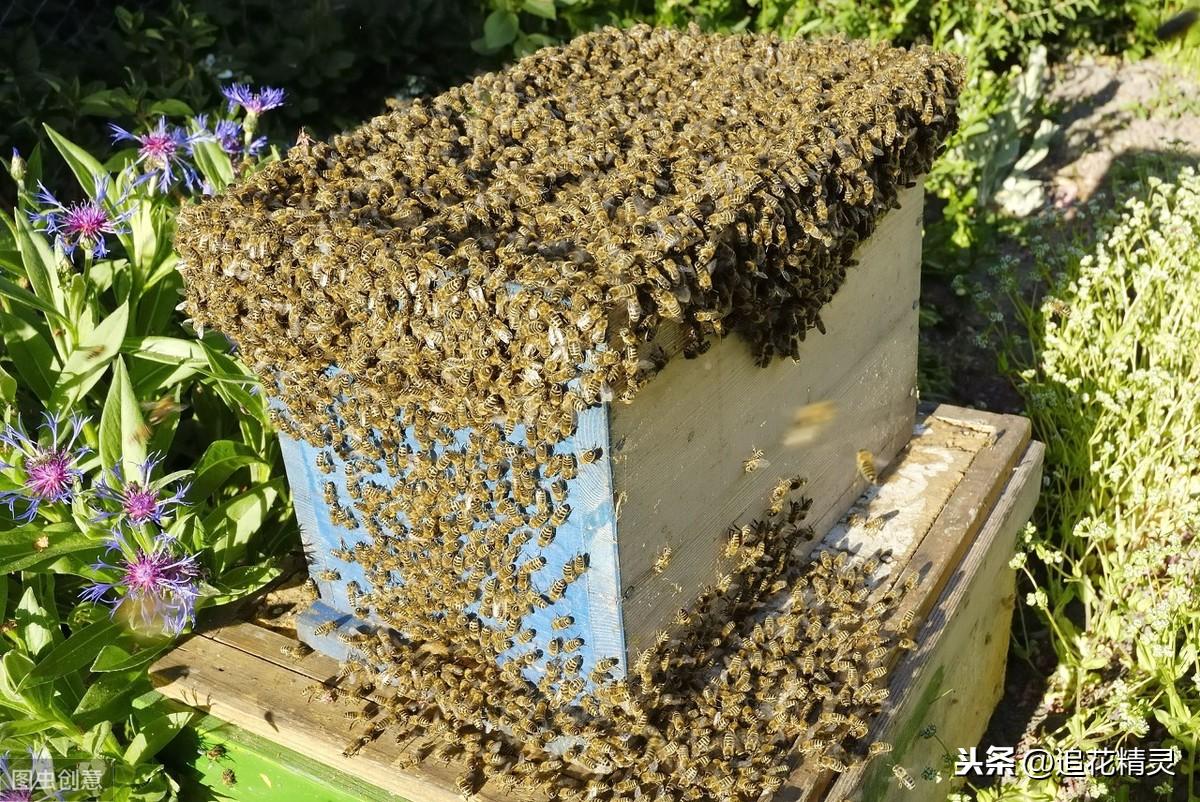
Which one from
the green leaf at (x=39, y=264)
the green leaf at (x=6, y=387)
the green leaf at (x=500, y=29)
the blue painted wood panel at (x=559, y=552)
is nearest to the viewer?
the blue painted wood panel at (x=559, y=552)

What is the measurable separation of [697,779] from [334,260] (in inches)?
45.3

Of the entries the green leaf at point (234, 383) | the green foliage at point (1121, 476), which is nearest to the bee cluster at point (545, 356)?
the green leaf at point (234, 383)

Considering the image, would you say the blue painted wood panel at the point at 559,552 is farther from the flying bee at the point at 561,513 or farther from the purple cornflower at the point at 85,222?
the purple cornflower at the point at 85,222

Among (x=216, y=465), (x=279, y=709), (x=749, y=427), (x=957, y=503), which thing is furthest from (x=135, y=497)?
(x=957, y=503)

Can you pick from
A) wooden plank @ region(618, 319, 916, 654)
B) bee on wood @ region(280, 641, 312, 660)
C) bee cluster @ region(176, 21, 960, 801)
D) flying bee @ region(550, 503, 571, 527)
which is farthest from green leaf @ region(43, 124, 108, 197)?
wooden plank @ region(618, 319, 916, 654)

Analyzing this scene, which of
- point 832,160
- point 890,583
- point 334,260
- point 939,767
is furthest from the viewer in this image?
point 939,767

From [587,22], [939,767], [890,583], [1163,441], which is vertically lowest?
[939,767]

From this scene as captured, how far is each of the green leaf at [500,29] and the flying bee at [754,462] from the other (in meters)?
3.14

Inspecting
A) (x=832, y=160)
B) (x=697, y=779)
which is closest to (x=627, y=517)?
(x=697, y=779)

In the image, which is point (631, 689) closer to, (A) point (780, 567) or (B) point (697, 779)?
(B) point (697, 779)

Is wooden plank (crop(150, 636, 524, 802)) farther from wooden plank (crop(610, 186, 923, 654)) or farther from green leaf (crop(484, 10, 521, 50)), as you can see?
green leaf (crop(484, 10, 521, 50))

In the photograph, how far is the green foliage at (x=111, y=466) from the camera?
230 cm

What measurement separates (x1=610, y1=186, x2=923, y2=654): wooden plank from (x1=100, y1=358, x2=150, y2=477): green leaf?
1.12 meters

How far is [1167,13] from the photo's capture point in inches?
261
